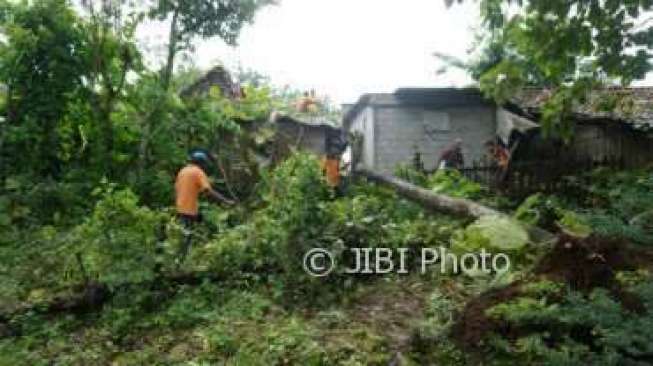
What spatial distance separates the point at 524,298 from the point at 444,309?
1.28 meters

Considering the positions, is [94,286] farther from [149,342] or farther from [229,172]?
[229,172]

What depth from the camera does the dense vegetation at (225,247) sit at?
5992mm

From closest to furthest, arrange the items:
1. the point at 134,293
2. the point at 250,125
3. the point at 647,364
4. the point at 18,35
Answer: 1. the point at 647,364
2. the point at 134,293
3. the point at 18,35
4. the point at 250,125

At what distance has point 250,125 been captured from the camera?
656 inches

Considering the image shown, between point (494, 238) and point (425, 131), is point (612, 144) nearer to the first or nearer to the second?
point (425, 131)

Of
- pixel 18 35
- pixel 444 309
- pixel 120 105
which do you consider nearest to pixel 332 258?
pixel 444 309

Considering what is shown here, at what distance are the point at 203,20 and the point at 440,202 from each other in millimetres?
5523

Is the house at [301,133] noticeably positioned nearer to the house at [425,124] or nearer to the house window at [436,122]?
the house at [425,124]

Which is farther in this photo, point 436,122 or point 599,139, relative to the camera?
point 436,122

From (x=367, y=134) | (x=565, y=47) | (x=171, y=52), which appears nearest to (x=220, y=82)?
(x=367, y=134)

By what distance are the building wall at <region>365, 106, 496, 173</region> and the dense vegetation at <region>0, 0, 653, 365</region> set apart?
6088 millimetres

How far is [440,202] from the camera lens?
12.3 meters

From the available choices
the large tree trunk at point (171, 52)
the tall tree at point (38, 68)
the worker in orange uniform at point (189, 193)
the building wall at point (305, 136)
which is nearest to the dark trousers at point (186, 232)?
the worker in orange uniform at point (189, 193)

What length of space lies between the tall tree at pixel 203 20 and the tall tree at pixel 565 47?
7727 mm
